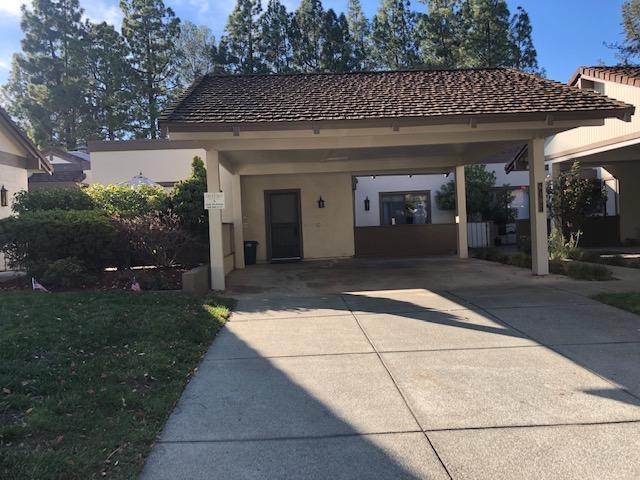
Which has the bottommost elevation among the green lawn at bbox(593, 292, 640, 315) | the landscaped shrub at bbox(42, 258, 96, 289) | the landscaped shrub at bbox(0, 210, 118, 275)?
the green lawn at bbox(593, 292, 640, 315)

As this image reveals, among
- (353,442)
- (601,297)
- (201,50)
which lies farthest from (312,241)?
(201,50)

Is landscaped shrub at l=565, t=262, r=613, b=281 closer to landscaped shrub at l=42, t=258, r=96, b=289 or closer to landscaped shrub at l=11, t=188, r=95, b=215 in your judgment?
landscaped shrub at l=42, t=258, r=96, b=289

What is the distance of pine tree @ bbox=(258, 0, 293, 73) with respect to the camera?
36.5 meters

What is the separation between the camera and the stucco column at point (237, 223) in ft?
51.1

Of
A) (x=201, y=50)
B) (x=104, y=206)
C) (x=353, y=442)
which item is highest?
(x=201, y=50)

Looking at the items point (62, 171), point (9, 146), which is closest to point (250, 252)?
point (9, 146)

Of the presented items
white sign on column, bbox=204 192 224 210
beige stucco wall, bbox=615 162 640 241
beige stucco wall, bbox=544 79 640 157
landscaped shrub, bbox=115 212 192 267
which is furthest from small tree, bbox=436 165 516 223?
landscaped shrub, bbox=115 212 192 267

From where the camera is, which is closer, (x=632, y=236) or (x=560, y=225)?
(x=560, y=225)

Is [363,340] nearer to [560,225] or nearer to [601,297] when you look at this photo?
[601,297]

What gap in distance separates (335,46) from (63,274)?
31.0 metres

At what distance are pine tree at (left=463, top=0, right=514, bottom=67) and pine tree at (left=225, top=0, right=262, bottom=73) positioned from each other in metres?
14.3

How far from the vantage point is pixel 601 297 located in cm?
861

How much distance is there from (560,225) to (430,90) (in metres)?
7.05

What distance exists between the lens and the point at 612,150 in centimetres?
1659
